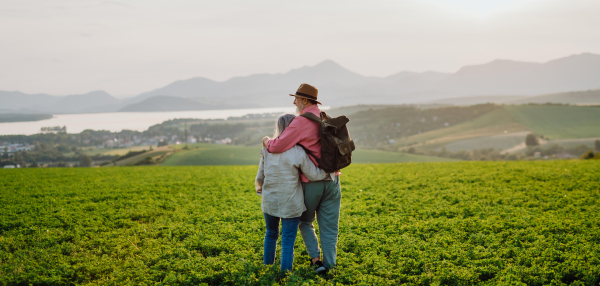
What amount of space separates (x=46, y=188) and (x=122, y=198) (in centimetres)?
384

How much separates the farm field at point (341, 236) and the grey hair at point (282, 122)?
6.66ft

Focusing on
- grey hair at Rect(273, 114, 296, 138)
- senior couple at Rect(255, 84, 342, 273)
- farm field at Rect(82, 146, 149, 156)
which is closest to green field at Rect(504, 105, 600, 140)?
senior couple at Rect(255, 84, 342, 273)

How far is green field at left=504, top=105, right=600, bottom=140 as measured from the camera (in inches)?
3179

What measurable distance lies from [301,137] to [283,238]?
144 centimetres

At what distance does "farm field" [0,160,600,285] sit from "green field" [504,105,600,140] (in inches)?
3490

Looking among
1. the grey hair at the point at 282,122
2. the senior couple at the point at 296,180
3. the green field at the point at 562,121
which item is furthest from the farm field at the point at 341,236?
the green field at the point at 562,121

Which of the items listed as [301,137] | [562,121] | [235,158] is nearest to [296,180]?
[301,137]

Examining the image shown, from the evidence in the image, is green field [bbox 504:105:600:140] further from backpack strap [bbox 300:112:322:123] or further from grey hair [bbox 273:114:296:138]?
grey hair [bbox 273:114:296:138]

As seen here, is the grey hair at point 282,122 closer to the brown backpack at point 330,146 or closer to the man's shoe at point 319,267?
the brown backpack at point 330,146

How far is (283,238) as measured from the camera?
446 centimetres

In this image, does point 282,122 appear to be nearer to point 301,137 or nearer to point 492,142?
point 301,137

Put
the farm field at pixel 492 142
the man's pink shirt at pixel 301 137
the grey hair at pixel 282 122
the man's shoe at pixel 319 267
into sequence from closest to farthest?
the man's pink shirt at pixel 301 137 → the grey hair at pixel 282 122 → the man's shoe at pixel 319 267 → the farm field at pixel 492 142

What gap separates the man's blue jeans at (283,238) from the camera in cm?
434

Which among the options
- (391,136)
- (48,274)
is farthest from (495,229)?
(391,136)
